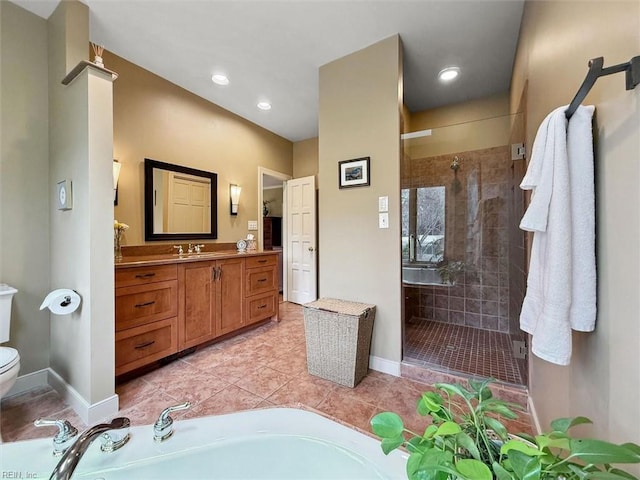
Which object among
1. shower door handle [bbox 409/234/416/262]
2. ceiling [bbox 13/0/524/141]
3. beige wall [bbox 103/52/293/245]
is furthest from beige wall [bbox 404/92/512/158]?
beige wall [bbox 103/52/293/245]

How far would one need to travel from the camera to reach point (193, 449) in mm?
925

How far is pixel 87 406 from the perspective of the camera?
5.03ft

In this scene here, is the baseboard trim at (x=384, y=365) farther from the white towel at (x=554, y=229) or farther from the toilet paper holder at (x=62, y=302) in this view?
the toilet paper holder at (x=62, y=302)

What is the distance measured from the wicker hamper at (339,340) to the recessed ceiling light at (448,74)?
240 cm

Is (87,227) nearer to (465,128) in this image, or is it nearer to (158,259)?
(158,259)

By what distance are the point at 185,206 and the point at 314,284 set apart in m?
2.08

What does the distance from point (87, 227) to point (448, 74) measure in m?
3.29

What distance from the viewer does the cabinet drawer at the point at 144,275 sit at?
1.86 metres

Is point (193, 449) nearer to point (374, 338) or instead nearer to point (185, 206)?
point (374, 338)

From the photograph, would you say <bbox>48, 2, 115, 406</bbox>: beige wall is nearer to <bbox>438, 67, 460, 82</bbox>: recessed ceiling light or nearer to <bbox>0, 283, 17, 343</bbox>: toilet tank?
<bbox>0, 283, 17, 343</bbox>: toilet tank

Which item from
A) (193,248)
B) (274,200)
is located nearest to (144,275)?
(193,248)

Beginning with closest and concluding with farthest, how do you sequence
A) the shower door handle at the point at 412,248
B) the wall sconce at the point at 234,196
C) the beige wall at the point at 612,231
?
the beige wall at the point at 612,231 < the shower door handle at the point at 412,248 < the wall sconce at the point at 234,196

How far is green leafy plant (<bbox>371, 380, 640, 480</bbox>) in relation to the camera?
0.41 meters

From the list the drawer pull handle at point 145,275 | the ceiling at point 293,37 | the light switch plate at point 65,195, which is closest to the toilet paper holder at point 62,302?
the drawer pull handle at point 145,275
